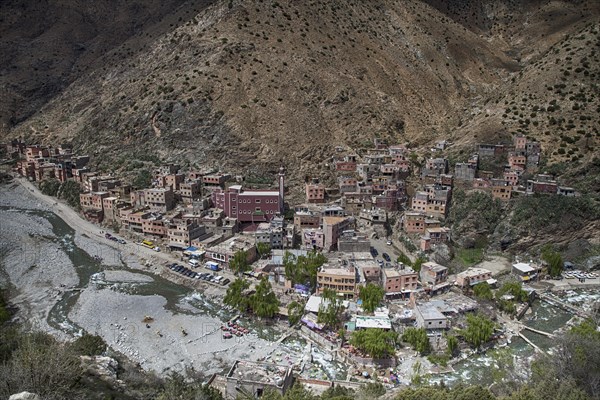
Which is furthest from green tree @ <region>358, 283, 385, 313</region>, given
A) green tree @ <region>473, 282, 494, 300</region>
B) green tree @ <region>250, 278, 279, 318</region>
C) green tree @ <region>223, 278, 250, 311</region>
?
green tree @ <region>223, 278, 250, 311</region>

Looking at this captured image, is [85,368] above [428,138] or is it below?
below

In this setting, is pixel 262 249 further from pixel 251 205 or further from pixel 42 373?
pixel 42 373

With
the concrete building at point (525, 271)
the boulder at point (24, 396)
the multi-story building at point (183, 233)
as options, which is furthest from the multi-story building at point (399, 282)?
the boulder at point (24, 396)

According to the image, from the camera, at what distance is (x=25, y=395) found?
1855 cm

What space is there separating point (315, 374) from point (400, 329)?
7585mm

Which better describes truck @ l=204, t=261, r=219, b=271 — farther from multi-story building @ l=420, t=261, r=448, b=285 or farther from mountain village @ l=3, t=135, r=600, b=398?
multi-story building @ l=420, t=261, r=448, b=285

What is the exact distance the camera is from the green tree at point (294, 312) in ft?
115

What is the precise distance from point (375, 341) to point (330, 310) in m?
4.58

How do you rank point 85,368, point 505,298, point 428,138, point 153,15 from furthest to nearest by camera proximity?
1. point 153,15
2. point 428,138
3. point 505,298
4. point 85,368

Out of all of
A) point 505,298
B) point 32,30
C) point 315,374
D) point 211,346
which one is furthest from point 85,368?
point 32,30

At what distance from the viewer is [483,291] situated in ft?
125

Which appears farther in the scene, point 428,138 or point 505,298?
point 428,138

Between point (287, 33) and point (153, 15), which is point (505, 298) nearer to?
point (287, 33)

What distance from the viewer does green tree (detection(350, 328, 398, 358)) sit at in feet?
98.3
